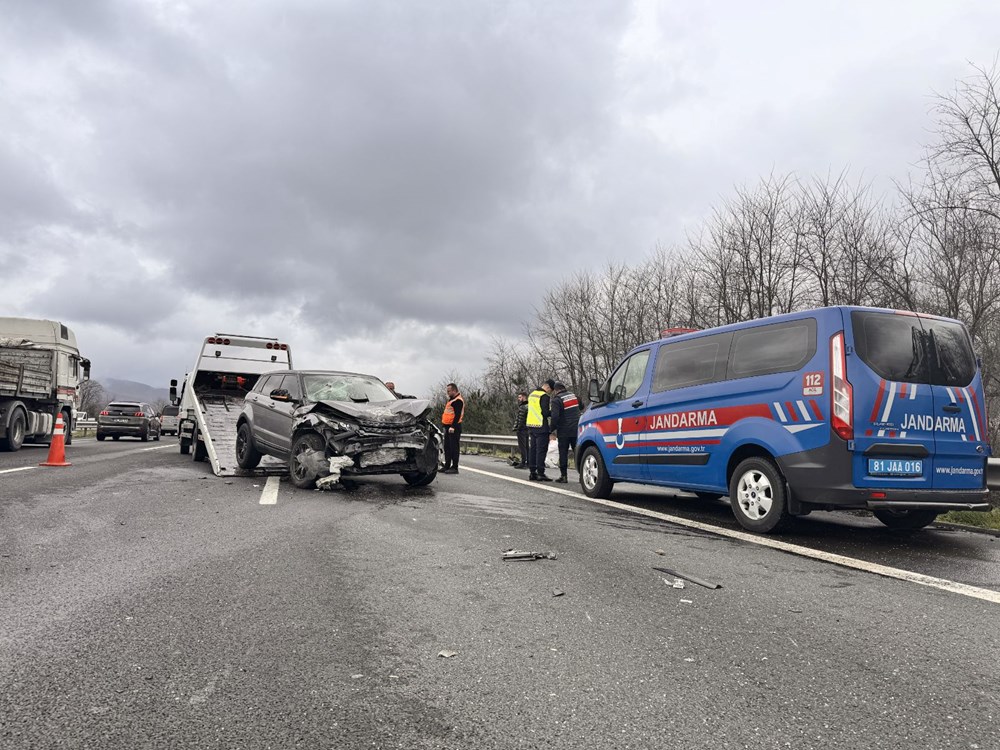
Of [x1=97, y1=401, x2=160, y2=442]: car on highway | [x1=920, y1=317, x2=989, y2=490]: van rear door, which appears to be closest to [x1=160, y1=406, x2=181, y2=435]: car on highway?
[x1=97, y1=401, x2=160, y2=442]: car on highway

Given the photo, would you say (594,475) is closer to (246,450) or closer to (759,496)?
(759,496)

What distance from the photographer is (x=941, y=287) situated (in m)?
17.1

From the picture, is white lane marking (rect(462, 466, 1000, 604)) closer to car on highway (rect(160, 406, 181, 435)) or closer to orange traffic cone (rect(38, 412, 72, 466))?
orange traffic cone (rect(38, 412, 72, 466))

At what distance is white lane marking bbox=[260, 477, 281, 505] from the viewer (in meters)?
8.02

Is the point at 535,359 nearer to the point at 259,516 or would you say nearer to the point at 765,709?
the point at 259,516

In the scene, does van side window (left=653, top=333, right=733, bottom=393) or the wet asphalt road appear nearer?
the wet asphalt road

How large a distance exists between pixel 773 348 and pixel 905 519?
7.16 feet

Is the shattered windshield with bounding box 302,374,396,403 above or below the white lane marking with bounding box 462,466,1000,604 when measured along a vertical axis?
above

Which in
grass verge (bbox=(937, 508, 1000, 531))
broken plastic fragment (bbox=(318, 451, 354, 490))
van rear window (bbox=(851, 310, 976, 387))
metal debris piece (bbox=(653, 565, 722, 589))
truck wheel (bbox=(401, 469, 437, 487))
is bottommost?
metal debris piece (bbox=(653, 565, 722, 589))

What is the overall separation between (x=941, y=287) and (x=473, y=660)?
59.2ft

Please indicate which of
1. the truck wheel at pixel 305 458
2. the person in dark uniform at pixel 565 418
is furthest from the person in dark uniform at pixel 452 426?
the truck wheel at pixel 305 458

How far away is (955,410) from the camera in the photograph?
6.30m

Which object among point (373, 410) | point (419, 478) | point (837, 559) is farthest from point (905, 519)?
point (373, 410)

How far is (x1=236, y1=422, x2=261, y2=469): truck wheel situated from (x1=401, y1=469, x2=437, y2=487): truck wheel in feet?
8.98
